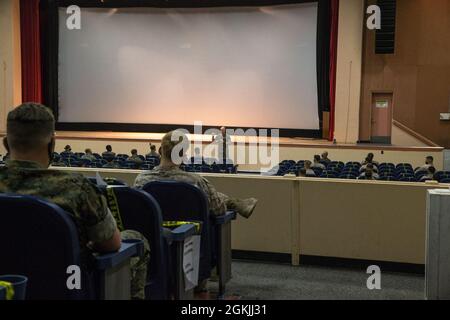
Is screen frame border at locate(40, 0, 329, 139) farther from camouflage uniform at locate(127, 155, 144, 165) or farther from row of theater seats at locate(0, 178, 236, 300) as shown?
row of theater seats at locate(0, 178, 236, 300)

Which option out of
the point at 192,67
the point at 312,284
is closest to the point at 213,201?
the point at 312,284

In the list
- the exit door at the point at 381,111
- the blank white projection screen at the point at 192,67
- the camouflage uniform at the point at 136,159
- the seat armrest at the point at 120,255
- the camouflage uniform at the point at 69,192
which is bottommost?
the camouflage uniform at the point at 136,159

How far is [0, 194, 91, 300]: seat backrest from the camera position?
1.94 meters

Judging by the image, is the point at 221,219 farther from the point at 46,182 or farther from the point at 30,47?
the point at 30,47

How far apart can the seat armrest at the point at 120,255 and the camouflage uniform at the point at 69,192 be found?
0.05 metres

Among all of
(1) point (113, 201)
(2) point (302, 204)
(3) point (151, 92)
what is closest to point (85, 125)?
(3) point (151, 92)

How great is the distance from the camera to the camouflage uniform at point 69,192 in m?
2.07

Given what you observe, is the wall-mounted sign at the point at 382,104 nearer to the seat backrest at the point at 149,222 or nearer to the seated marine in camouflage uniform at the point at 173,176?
the seated marine in camouflage uniform at the point at 173,176

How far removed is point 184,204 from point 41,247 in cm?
160

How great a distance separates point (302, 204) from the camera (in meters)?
4.89

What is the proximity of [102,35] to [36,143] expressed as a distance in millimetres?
16032

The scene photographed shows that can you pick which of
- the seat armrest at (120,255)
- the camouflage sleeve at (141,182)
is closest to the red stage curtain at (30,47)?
the camouflage sleeve at (141,182)

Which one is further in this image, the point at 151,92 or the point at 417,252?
the point at 151,92
